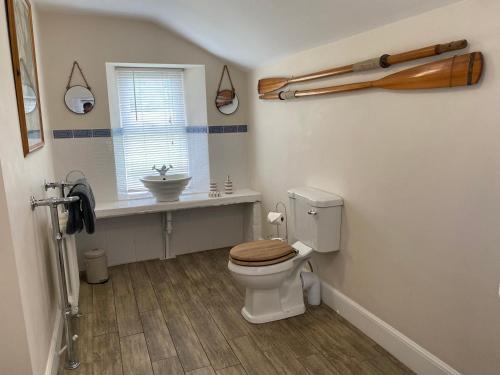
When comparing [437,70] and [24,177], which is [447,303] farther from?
[24,177]

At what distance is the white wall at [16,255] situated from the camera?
1.43m

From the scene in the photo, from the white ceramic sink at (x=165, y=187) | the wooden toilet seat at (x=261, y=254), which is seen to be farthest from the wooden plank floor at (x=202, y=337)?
the white ceramic sink at (x=165, y=187)

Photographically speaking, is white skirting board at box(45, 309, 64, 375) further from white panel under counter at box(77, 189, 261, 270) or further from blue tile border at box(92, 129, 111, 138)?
blue tile border at box(92, 129, 111, 138)

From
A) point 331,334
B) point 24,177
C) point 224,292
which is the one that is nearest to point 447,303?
point 331,334

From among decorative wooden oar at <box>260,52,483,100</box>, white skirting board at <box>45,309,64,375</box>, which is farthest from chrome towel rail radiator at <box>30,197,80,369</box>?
decorative wooden oar at <box>260,52,483,100</box>

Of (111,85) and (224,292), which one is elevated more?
(111,85)

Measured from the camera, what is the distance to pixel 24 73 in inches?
77.1

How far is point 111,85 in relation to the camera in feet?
11.6

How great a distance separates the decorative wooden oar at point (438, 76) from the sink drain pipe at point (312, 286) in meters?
1.33

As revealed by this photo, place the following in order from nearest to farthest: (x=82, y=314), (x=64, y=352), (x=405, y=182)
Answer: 1. (x=405, y=182)
2. (x=64, y=352)
3. (x=82, y=314)

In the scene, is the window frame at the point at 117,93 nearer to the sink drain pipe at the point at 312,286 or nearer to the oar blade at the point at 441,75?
the sink drain pipe at the point at 312,286

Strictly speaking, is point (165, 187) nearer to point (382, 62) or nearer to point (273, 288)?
point (273, 288)

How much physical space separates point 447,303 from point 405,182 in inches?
24.3

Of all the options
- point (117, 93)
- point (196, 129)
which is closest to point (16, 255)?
point (117, 93)
